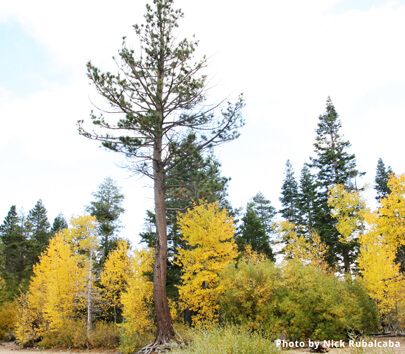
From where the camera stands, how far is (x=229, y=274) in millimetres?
14016

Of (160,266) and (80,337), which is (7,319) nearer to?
(80,337)

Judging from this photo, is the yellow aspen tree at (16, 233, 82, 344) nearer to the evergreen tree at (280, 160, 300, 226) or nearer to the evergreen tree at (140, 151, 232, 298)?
the evergreen tree at (140, 151, 232, 298)

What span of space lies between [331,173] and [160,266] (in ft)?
75.7

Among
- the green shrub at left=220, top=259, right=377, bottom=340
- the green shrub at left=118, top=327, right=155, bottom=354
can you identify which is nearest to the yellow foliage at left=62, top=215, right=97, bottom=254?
the green shrub at left=118, top=327, right=155, bottom=354

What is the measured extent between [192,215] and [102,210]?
20429 millimetres

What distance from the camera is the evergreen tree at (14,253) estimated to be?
33.9 m

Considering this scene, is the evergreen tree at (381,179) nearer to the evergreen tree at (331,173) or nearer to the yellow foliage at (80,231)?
the evergreen tree at (331,173)

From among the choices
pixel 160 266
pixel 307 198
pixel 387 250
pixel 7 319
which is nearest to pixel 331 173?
pixel 307 198

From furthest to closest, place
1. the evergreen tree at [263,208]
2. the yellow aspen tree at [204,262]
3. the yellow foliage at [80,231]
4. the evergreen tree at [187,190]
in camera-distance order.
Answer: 1. the evergreen tree at [263,208]
2. the yellow foliage at [80,231]
3. the yellow aspen tree at [204,262]
4. the evergreen tree at [187,190]

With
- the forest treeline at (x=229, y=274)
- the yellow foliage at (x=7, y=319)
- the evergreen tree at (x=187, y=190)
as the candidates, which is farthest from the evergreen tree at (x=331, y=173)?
the yellow foliage at (x=7, y=319)

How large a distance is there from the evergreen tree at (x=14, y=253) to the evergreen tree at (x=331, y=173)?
31.9 m

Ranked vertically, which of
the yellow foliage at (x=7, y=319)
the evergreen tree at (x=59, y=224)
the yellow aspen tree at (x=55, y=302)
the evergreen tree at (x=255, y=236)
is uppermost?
the evergreen tree at (x=59, y=224)

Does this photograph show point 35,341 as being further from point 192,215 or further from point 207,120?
point 207,120

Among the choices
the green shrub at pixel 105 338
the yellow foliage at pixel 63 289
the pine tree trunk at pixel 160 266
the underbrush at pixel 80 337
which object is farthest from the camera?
the yellow foliage at pixel 63 289
